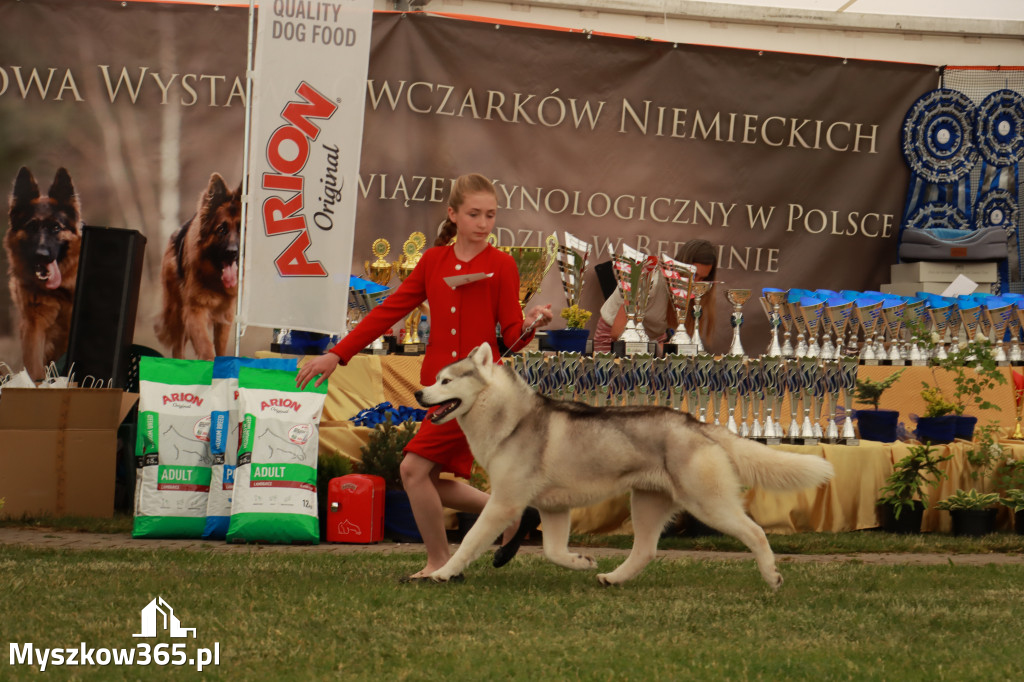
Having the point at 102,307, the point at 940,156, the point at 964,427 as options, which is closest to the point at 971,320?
the point at 964,427

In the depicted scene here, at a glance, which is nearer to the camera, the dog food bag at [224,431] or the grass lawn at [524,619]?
the grass lawn at [524,619]

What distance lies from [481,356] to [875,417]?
11.7 feet

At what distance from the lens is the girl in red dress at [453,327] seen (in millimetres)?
4617

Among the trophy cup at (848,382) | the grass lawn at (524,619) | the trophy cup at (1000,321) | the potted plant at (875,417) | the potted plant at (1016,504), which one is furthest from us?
the trophy cup at (1000,321)

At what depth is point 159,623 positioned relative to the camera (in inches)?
143

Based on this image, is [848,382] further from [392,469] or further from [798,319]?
[392,469]

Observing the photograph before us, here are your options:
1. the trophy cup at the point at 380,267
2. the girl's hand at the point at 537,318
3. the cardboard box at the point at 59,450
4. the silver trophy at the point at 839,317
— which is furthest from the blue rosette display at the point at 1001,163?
the cardboard box at the point at 59,450

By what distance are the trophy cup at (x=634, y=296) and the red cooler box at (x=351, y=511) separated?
174cm

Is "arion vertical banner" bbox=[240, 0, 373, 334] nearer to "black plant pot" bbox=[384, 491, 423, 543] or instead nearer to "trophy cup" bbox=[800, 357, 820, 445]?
"black plant pot" bbox=[384, 491, 423, 543]

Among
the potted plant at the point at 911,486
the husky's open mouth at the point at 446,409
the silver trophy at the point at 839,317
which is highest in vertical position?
the silver trophy at the point at 839,317

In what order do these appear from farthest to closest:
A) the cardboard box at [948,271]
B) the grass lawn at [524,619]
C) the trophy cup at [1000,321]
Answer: the cardboard box at [948,271], the trophy cup at [1000,321], the grass lawn at [524,619]

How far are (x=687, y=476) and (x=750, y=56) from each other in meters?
A: 6.26

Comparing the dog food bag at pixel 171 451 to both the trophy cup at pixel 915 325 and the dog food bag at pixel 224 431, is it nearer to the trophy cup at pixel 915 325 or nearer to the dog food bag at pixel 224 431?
the dog food bag at pixel 224 431

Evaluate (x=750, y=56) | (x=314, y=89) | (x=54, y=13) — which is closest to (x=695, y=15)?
(x=750, y=56)
